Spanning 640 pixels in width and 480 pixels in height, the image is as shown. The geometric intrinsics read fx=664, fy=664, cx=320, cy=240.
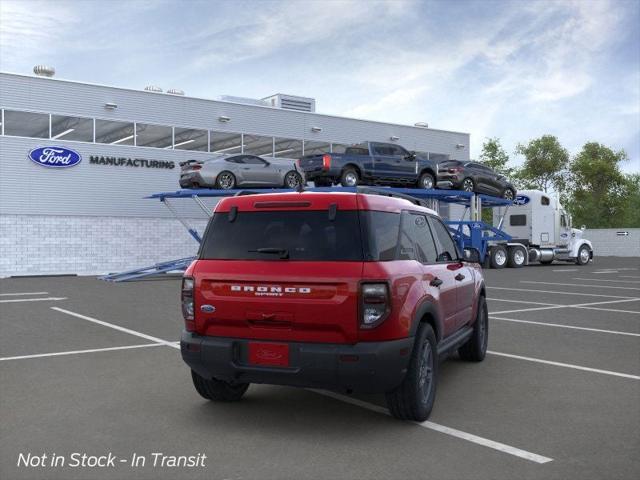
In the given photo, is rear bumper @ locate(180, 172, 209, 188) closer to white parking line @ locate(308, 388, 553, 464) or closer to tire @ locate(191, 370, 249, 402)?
tire @ locate(191, 370, 249, 402)

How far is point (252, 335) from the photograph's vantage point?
16.1ft

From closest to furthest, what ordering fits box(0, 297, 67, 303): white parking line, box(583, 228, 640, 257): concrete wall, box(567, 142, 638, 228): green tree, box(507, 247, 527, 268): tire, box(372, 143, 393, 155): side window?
1. box(0, 297, 67, 303): white parking line
2. box(372, 143, 393, 155): side window
3. box(507, 247, 527, 268): tire
4. box(583, 228, 640, 257): concrete wall
5. box(567, 142, 638, 228): green tree

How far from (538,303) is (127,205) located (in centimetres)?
1875

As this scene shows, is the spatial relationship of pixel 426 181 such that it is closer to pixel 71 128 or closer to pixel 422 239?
pixel 71 128

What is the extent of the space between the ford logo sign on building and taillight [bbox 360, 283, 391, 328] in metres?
23.6

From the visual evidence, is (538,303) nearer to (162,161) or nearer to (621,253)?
(162,161)

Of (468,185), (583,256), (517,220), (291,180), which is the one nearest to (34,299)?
(291,180)

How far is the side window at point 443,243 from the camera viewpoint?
20.6ft

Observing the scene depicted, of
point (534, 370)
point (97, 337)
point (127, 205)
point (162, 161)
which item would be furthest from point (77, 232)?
point (534, 370)

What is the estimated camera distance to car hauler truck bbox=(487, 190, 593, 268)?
1187 inches

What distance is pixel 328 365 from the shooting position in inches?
183

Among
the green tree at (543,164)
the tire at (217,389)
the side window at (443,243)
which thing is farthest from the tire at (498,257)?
the green tree at (543,164)

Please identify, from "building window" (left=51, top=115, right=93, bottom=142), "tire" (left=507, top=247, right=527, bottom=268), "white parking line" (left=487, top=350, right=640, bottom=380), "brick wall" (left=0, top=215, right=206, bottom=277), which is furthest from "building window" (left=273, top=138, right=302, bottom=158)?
"white parking line" (left=487, top=350, right=640, bottom=380)

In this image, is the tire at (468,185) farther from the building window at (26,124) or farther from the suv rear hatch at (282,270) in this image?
the suv rear hatch at (282,270)
